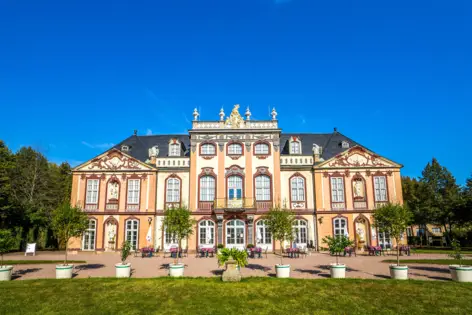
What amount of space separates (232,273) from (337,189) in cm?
1884

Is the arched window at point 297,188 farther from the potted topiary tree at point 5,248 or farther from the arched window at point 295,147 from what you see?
the potted topiary tree at point 5,248

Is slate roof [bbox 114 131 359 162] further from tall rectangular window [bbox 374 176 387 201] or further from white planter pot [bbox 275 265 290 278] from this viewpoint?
white planter pot [bbox 275 265 290 278]

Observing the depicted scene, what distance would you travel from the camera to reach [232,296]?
11.8 meters

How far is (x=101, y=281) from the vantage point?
46.8 ft

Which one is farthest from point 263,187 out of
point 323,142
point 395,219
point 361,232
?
point 395,219

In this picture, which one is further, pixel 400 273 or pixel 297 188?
pixel 297 188

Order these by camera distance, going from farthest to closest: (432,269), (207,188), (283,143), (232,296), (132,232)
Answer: (283,143) → (207,188) → (132,232) → (432,269) → (232,296)

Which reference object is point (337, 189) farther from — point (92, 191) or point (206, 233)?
point (92, 191)

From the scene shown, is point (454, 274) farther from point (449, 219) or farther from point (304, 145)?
point (449, 219)

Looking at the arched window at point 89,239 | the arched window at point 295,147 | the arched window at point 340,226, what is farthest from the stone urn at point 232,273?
the arched window at point 89,239

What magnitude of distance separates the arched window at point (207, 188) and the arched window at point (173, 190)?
229 centimetres

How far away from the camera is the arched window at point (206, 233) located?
29.1 meters

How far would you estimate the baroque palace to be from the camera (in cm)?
2911

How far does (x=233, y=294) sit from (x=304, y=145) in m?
23.8
